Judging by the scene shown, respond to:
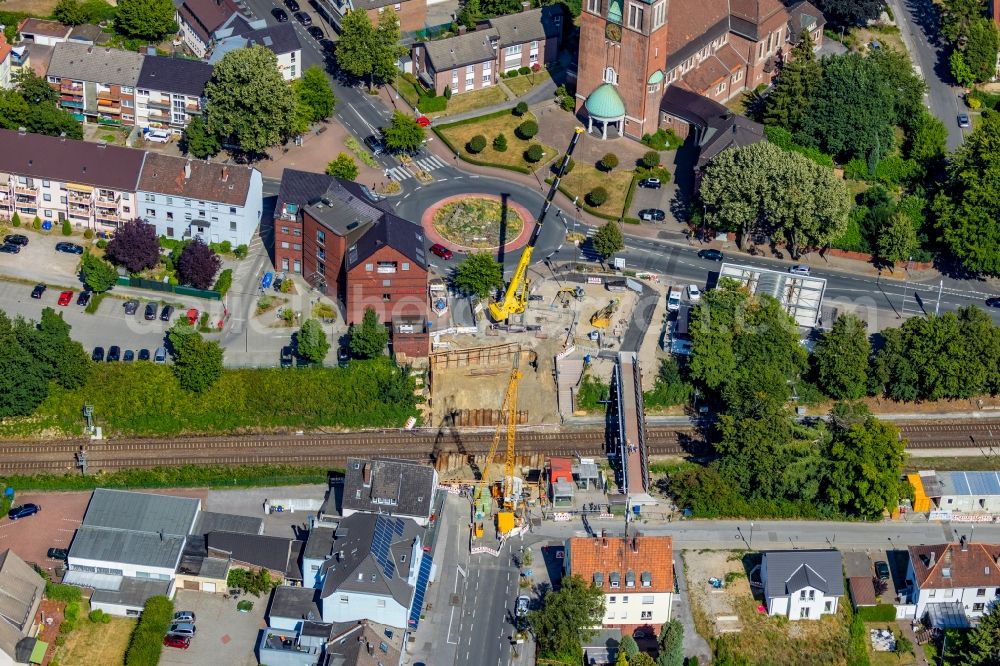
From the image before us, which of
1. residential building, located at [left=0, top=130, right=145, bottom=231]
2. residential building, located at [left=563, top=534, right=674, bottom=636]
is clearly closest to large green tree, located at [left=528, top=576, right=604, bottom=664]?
residential building, located at [left=563, top=534, right=674, bottom=636]

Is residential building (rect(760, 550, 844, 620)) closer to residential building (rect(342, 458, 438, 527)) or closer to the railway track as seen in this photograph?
the railway track

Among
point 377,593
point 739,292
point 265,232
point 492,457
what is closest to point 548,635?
point 377,593

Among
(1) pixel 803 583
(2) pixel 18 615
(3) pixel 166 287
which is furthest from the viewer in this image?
(3) pixel 166 287

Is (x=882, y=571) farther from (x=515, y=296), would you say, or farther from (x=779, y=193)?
(x=515, y=296)

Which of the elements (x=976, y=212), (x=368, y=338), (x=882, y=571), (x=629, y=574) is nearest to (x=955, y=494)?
(x=882, y=571)

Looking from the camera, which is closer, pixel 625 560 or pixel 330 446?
pixel 625 560

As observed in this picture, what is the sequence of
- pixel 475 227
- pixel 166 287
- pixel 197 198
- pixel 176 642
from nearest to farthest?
pixel 176 642 → pixel 166 287 → pixel 197 198 → pixel 475 227

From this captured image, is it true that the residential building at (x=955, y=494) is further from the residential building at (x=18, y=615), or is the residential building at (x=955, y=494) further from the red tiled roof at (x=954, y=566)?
the residential building at (x=18, y=615)

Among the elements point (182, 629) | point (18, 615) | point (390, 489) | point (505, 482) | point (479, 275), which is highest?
point (479, 275)

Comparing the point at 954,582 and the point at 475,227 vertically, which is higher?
the point at 475,227
